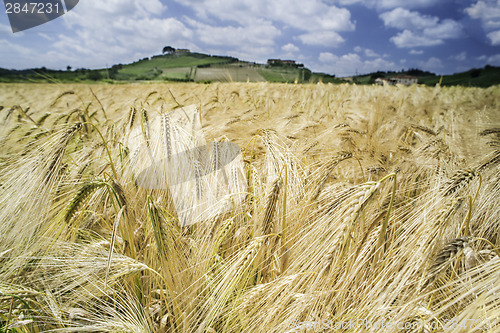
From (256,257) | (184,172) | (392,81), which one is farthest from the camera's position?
(392,81)

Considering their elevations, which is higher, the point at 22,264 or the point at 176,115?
the point at 176,115

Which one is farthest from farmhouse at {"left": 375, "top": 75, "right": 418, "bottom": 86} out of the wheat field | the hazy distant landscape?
the wheat field

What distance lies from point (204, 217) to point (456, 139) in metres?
2.31

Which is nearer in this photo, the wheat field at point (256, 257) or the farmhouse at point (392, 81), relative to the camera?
the wheat field at point (256, 257)

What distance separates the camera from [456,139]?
2.21 meters

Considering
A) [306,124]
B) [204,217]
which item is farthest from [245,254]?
[306,124]

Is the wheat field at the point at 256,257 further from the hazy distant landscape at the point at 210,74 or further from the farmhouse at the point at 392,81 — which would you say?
the farmhouse at the point at 392,81

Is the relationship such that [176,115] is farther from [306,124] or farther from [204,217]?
[306,124]

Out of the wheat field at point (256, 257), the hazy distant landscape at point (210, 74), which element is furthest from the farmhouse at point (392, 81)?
the wheat field at point (256, 257)

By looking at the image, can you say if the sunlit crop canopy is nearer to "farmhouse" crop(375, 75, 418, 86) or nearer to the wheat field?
the wheat field

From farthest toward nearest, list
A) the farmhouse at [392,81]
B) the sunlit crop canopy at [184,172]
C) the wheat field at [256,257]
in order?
the farmhouse at [392,81] → the sunlit crop canopy at [184,172] → the wheat field at [256,257]

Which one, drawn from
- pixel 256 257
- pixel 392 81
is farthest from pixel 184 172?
pixel 392 81

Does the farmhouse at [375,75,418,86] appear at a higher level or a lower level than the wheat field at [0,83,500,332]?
higher

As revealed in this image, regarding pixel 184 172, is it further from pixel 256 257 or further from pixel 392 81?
pixel 392 81
